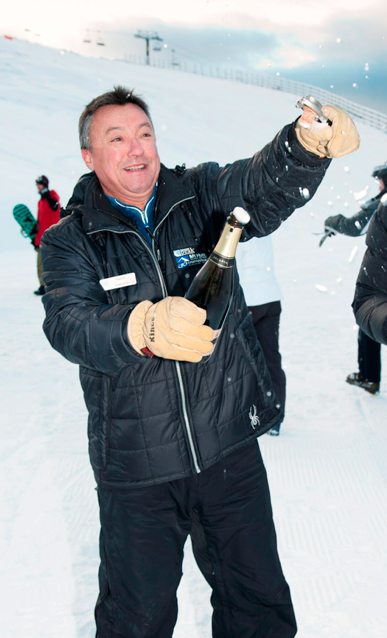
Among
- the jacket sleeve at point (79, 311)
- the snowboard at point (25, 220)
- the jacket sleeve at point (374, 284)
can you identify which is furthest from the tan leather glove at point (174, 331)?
the snowboard at point (25, 220)

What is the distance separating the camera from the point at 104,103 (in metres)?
1.85

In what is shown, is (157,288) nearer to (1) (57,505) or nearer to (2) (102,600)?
(2) (102,600)

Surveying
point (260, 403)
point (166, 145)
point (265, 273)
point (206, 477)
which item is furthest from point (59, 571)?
point (166, 145)

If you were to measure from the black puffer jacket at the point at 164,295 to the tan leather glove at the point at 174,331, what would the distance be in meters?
0.23

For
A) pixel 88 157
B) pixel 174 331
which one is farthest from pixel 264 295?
pixel 174 331

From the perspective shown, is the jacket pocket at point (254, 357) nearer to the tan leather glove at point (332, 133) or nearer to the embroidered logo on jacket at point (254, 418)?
the embroidered logo on jacket at point (254, 418)

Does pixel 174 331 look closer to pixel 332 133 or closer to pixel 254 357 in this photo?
pixel 254 357

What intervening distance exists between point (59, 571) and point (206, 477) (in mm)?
1360

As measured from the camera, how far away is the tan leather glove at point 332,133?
1569 mm

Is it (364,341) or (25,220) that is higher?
(25,220)

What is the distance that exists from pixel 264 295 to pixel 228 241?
235 cm

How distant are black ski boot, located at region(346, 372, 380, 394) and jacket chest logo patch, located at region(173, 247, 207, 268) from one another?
11.0 ft

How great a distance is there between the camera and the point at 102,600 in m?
1.92

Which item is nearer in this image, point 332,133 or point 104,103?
point 332,133
